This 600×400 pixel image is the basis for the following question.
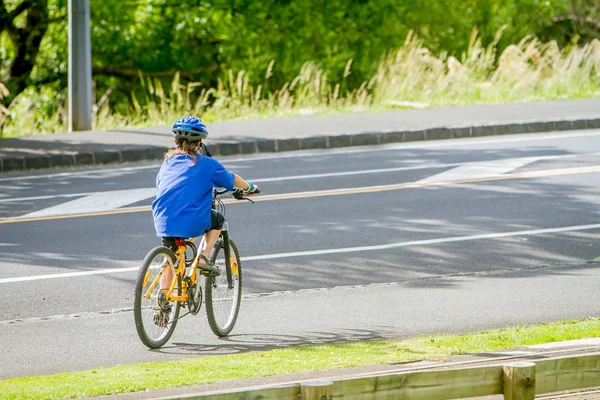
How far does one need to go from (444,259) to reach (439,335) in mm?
2481

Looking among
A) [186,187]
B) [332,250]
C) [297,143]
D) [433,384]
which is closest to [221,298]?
[186,187]

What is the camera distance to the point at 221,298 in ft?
Result: 26.0

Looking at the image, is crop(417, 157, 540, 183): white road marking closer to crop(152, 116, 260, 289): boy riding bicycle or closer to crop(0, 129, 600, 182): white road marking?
crop(0, 129, 600, 182): white road marking

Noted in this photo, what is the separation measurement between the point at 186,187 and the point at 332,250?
319 centimetres

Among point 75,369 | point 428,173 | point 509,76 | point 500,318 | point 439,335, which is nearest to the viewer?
point 75,369

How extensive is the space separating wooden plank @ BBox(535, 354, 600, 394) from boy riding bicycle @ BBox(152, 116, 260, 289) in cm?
319

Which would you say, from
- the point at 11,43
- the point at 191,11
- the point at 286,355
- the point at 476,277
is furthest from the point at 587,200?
the point at 11,43

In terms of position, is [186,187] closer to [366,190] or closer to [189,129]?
[189,129]

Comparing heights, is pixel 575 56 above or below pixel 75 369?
above

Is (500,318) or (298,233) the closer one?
(500,318)

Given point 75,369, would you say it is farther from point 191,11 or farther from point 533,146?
point 191,11

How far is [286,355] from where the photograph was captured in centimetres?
702

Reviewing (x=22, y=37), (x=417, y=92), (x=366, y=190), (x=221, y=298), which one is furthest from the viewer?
(x=22, y=37)

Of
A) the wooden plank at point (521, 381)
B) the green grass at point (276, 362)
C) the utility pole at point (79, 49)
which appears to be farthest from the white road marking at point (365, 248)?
the utility pole at point (79, 49)
